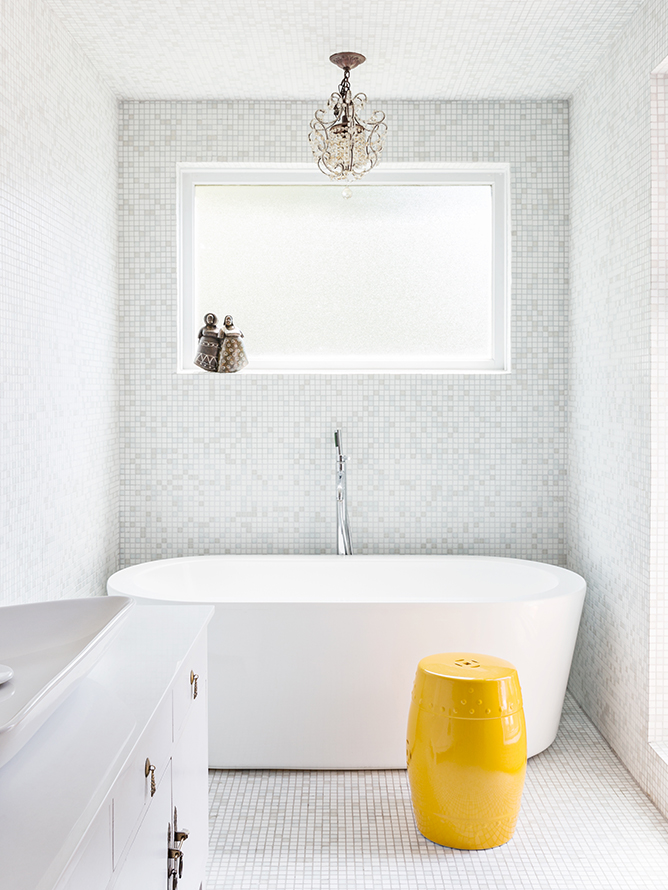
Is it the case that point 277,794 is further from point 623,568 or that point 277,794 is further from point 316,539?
point 623,568

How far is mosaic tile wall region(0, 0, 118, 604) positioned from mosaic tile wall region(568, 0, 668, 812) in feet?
6.71

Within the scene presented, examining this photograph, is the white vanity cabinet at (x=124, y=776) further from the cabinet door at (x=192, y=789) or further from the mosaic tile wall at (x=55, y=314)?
the mosaic tile wall at (x=55, y=314)

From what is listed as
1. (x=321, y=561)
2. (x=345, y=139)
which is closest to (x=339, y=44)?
(x=345, y=139)

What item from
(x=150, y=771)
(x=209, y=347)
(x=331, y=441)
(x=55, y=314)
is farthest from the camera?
(x=331, y=441)

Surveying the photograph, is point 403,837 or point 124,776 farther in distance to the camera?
point 403,837

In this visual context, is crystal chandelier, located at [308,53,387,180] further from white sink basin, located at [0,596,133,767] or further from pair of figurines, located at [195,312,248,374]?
white sink basin, located at [0,596,133,767]

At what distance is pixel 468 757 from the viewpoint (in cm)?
212

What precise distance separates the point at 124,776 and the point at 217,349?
2325 millimetres

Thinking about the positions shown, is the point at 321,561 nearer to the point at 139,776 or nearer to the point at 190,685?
the point at 190,685

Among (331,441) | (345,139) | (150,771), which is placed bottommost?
(150,771)

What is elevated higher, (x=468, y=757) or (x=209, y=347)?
(x=209, y=347)

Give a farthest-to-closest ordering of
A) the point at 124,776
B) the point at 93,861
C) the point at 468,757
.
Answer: the point at 468,757 < the point at 124,776 < the point at 93,861

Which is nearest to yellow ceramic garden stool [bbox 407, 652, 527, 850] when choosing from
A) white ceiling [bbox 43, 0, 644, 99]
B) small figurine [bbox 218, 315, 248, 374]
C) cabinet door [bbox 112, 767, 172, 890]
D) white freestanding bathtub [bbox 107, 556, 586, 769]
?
white freestanding bathtub [bbox 107, 556, 586, 769]

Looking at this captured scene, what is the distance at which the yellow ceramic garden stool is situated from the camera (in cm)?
213
